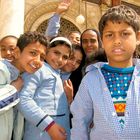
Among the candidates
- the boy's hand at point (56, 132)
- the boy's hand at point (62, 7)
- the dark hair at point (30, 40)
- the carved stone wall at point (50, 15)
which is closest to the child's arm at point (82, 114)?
the boy's hand at point (56, 132)

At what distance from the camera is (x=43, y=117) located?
239 cm

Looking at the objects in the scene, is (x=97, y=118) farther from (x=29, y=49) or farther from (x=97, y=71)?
(x=29, y=49)

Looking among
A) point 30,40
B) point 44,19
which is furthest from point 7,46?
point 44,19

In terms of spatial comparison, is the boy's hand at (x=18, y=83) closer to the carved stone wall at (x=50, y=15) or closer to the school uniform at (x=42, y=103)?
the school uniform at (x=42, y=103)

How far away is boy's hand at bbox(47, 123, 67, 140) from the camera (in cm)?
235

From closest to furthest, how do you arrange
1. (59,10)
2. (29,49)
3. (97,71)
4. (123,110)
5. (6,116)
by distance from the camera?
(123,110)
(97,71)
(6,116)
(29,49)
(59,10)

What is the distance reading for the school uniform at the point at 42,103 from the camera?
7.85 feet

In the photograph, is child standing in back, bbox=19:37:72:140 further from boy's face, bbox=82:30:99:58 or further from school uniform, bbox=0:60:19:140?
boy's face, bbox=82:30:99:58

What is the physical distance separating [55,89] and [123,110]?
2.88 ft

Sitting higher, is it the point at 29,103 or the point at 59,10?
the point at 59,10

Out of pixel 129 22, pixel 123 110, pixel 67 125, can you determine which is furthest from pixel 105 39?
pixel 67 125

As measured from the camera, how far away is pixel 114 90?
1921mm

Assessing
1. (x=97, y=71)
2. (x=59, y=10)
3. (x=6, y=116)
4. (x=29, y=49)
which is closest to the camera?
(x=97, y=71)

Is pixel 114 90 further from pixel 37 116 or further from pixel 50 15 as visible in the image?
pixel 50 15
